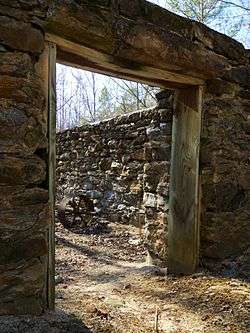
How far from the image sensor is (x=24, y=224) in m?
2.08

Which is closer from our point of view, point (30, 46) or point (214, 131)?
point (30, 46)

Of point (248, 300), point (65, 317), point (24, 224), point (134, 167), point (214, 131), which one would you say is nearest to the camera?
point (24, 224)

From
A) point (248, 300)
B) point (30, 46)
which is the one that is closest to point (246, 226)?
point (248, 300)

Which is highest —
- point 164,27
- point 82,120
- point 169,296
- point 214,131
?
point 82,120

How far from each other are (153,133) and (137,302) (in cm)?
171

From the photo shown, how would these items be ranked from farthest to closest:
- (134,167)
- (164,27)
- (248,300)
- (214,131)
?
(134,167), (214,131), (164,27), (248,300)

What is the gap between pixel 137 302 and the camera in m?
2.73

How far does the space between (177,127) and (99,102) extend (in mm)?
17607

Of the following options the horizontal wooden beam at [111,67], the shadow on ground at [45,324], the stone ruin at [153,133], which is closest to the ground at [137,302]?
the shadow on ground at [45,324]

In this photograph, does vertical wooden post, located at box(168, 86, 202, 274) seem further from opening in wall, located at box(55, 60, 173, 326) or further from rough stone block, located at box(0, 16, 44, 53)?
rough stone block, located at box(0, 16, 44, 53)

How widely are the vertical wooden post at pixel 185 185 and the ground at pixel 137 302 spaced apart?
187mm

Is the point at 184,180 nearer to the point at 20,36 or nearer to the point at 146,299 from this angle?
the point at 146,299

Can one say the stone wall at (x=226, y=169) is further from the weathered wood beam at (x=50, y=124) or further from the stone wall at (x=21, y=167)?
the stone wall at (x=21, y=167)

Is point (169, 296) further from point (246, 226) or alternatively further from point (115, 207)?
point (115, 207)
